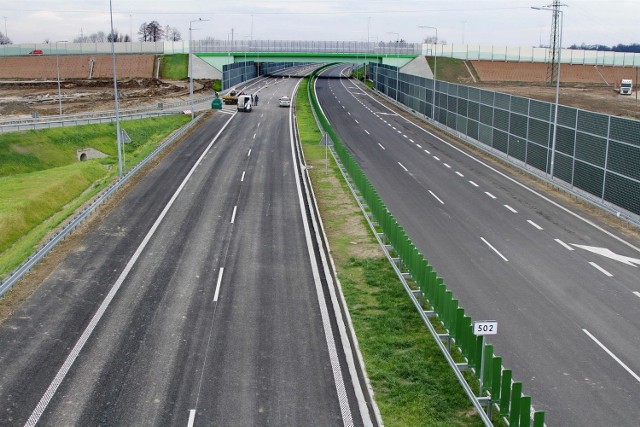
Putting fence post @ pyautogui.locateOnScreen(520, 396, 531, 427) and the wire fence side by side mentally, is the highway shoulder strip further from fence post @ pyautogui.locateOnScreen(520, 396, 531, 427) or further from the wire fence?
the wire fence

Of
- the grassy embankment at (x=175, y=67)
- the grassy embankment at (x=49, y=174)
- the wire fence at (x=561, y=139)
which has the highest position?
the grassy embankment at (x=175, y=67)

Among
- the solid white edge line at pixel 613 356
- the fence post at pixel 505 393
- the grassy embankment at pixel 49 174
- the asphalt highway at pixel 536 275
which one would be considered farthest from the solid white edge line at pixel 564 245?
the grassy embankment at pixel 49 174

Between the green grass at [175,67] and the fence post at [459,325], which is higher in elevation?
the green grass at [175,67]

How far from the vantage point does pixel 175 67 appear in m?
118

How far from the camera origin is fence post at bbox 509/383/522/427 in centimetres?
1380

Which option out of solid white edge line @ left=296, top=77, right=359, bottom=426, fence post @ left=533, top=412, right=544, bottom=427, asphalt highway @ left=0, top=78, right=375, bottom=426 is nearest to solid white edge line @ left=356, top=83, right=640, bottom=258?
asphalt highway @ left=0, top=78, right=375, bottom=426

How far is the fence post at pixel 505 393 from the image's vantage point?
14.4 m

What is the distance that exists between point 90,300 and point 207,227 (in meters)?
9.20

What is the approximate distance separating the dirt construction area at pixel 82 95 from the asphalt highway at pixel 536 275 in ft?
159

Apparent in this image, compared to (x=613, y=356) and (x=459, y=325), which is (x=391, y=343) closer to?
(x=459, y=325)

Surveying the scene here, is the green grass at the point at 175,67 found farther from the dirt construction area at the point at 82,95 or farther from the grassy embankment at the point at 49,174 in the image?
the grassy embankment at the point at 49,174

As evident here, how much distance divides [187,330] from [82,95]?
273 feet

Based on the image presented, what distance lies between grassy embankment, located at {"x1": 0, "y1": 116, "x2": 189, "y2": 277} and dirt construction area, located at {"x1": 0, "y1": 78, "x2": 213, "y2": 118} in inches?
571

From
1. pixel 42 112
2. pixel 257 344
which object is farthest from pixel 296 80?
pixel 257 344
